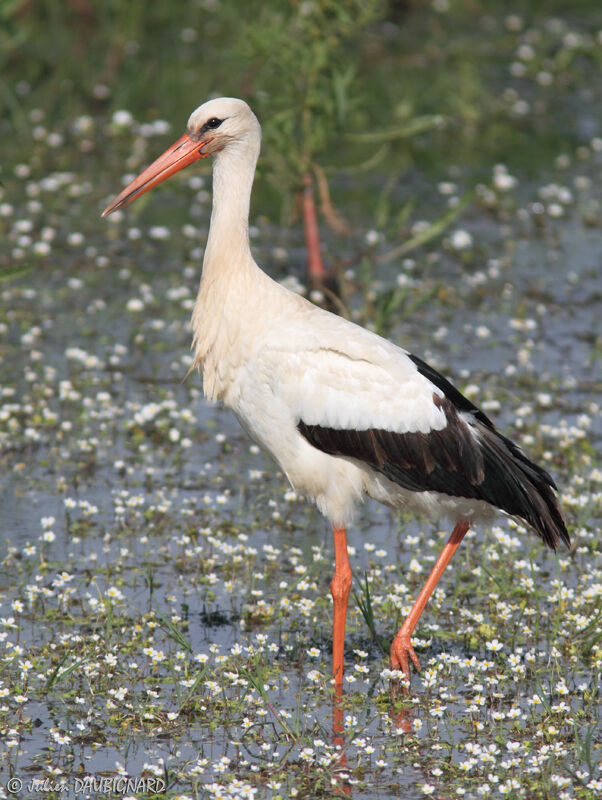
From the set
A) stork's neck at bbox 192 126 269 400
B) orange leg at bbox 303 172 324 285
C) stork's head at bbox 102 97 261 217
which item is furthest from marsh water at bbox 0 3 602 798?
stork's neck at bbox 192 126 269 400

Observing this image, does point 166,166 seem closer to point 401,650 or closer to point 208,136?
point 208,136

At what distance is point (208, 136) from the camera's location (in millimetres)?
5949

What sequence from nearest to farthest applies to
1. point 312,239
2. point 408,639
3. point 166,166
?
point 408,639 < point 166,166 < point 312,239

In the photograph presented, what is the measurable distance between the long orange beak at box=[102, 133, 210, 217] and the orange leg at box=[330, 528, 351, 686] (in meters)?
1.77

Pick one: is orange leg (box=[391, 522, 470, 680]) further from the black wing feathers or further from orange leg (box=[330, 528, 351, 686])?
the black wing feathers

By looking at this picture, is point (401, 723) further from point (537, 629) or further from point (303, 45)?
point (303, 45)

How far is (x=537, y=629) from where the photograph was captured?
6.04m

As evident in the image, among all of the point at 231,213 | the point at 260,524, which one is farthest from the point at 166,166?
the point at 260,524

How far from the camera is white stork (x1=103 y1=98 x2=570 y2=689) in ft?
18.7

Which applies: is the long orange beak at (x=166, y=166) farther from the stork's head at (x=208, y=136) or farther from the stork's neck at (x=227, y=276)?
the stork's neck at (x=227, y=276)

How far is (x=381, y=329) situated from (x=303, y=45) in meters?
2.11

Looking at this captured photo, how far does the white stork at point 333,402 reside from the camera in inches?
224

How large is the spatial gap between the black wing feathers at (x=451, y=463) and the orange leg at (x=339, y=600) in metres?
0.44

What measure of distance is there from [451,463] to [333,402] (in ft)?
1.94
